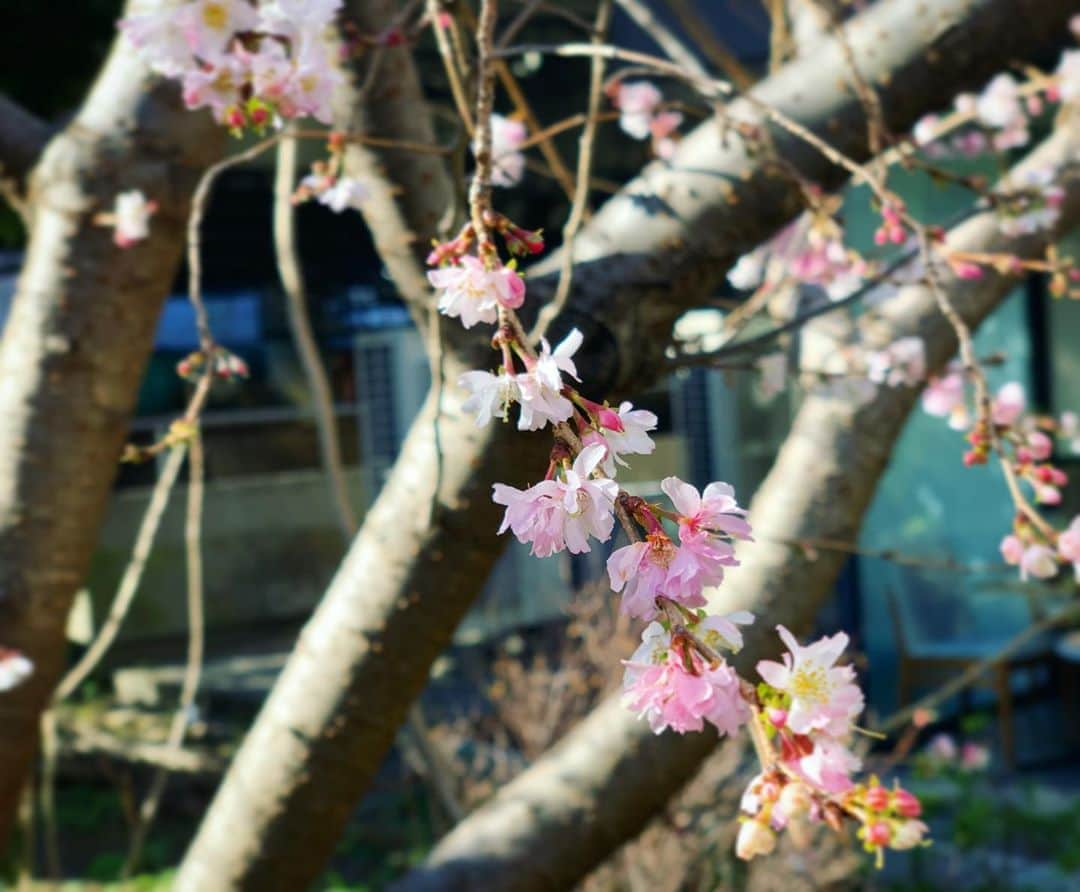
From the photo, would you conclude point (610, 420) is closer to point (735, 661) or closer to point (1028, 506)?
point (1028, 506)

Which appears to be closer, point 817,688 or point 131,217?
point 817,688

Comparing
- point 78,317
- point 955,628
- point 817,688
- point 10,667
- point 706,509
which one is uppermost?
point 78,317

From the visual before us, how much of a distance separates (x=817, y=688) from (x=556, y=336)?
58cm

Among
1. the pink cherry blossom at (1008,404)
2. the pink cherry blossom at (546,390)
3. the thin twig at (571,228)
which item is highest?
the thin twig at (571,228)

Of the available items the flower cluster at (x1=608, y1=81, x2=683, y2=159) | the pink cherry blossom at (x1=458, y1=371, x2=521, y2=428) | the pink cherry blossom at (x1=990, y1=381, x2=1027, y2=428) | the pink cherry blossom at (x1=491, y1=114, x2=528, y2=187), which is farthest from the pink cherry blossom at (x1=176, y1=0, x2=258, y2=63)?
the pink cherry blossom at (x1=990, y1=381, x2=1027, y2=428)

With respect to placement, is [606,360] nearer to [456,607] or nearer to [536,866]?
[456,607]

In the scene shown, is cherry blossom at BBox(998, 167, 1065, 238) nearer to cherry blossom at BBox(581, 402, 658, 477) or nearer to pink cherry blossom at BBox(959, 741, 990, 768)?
cherry blossom at BBox(581, 402, 658, 477)

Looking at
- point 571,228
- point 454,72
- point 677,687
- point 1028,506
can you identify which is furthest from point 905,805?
point 454,72

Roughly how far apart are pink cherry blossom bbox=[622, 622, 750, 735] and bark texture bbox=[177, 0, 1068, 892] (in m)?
0.57

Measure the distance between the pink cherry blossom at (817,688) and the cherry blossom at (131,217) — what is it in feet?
4.00

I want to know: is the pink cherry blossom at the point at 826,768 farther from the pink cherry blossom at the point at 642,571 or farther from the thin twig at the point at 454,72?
the thin twig at the point at 454,72

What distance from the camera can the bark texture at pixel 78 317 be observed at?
1.71 metres

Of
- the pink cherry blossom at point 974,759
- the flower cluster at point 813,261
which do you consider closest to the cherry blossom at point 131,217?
the flower cluster at point 813,261

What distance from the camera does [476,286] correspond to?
2.64 feet
